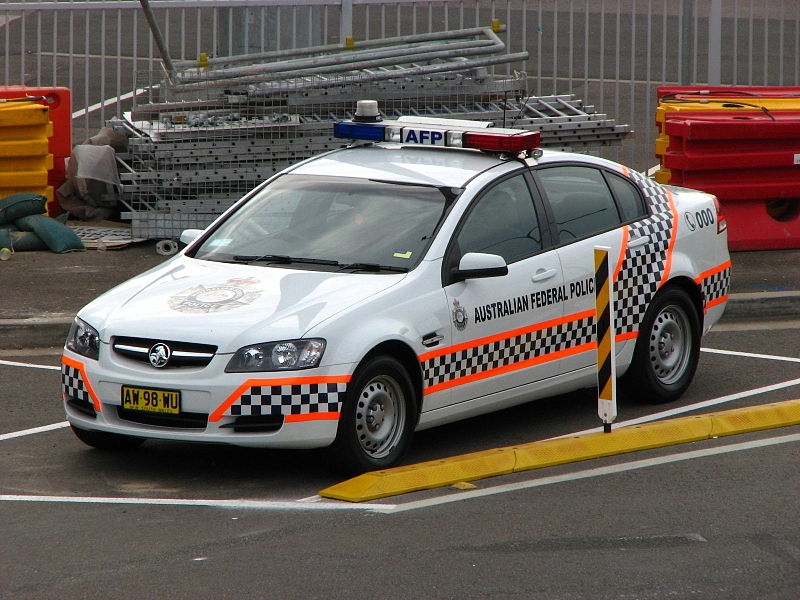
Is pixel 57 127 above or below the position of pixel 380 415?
above

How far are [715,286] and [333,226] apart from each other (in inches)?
108

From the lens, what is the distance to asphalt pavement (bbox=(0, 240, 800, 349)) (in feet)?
32.9

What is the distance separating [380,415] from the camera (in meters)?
6.81

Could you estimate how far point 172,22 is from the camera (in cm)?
1422

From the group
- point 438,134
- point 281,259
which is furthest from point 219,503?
point 438,134

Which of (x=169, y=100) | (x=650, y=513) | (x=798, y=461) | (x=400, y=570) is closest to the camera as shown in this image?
(x=400, y=570)

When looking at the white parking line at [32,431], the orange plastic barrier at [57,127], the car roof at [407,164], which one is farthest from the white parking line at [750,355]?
the orange plastic barrier at [57,127]

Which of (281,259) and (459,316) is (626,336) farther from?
(281,259)

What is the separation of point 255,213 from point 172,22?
6.94 meters

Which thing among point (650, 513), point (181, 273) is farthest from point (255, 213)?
point (650, 513)

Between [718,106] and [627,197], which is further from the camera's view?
[718,106]

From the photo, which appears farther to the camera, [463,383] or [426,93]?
[426,93]

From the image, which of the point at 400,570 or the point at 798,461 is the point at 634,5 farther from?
the point at 400,570

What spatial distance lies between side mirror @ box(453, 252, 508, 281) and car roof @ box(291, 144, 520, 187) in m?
0.61
